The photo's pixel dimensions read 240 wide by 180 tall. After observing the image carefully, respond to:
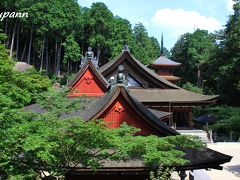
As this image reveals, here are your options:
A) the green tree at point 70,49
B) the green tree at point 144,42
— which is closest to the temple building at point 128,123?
the green tree at point 70,49

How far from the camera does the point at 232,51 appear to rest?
4522 centimetres

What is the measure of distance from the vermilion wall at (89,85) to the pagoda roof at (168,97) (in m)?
6.46

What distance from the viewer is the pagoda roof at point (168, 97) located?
2598 cm

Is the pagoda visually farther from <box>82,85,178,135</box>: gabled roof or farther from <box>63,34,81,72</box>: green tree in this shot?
<box>82,85,178,135</box>: gabled roof

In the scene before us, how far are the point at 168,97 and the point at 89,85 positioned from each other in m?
10.5

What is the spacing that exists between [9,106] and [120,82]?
4246mm

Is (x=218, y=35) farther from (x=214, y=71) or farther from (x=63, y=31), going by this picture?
(x=63, y=31)

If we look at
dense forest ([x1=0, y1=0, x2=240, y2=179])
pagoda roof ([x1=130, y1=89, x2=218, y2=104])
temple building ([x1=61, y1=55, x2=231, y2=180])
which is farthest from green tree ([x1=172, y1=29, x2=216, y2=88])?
temple building ([x1=61, y1=55, x2=231, y2=180])

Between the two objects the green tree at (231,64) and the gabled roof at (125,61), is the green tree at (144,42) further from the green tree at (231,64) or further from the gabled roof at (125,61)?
the gabled roof at (125,61)

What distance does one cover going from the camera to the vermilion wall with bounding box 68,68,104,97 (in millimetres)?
18781

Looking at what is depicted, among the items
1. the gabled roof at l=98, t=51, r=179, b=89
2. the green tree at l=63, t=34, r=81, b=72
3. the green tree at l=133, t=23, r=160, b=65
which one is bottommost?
the gabled roof at l=98, t=51, r=179, b=89

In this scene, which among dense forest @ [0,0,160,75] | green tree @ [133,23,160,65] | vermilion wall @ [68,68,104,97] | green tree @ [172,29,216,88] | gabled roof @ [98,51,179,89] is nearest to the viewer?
vermilion wall @ [68,68,104,97]

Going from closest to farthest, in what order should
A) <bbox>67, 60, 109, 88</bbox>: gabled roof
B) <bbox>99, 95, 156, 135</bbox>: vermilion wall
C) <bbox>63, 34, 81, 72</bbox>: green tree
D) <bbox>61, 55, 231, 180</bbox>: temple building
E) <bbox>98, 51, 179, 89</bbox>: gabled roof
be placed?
1. <bbox>61, 55, 231, 180</bbox>: temple building
2. <bbox>99, 95, 156, 135</bbox>: vermilion wall
3. <bbox>67, 60, 109, 88</bbox>: gabled roof
4. <bbox>98, 51, 179, 89</bbox>: gabled roof
5. <bbox>63, 34, 81, 72</bbox>: green tree

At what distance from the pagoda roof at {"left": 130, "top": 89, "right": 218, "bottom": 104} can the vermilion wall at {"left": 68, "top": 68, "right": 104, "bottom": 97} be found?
6.46 m
